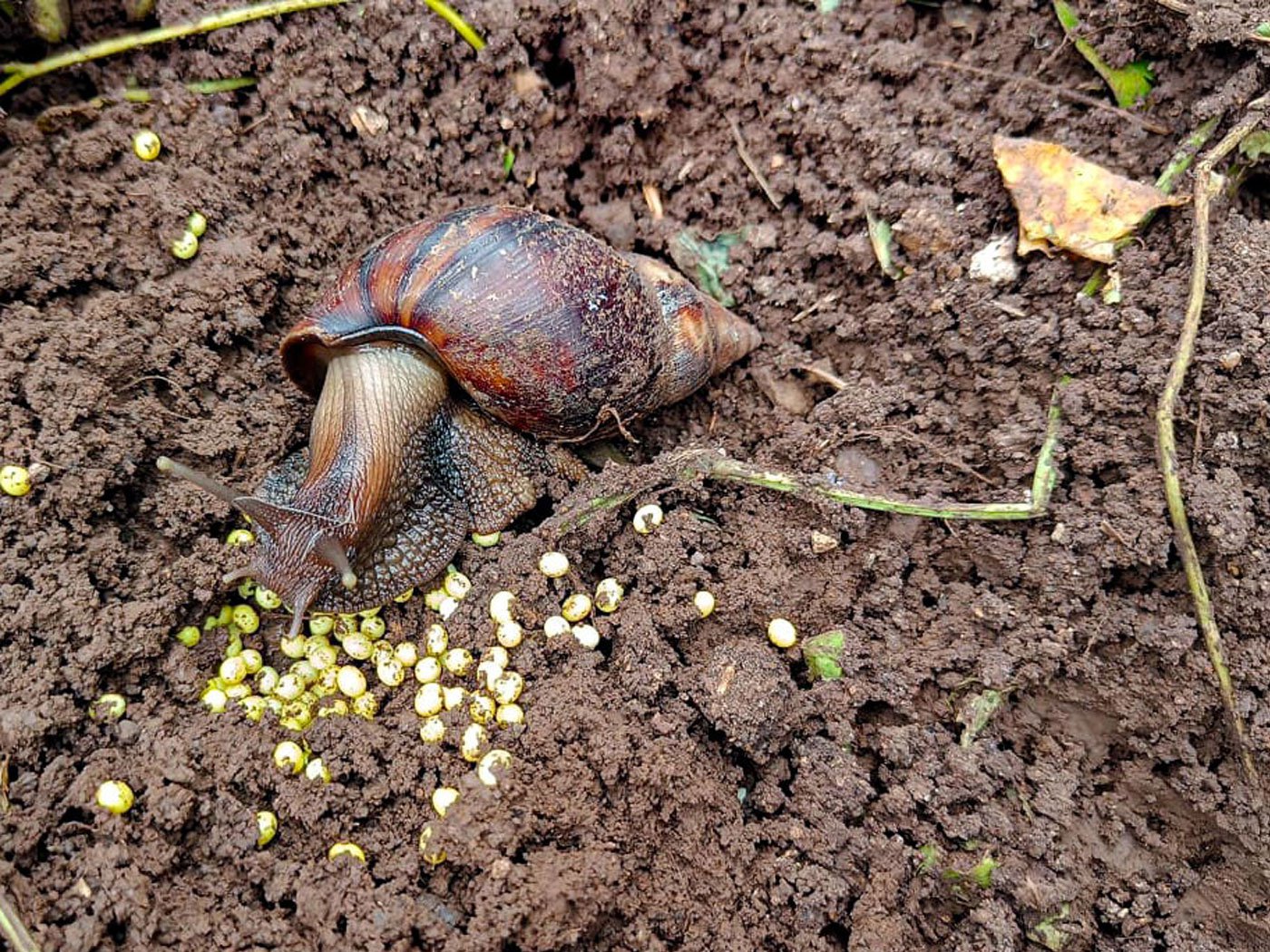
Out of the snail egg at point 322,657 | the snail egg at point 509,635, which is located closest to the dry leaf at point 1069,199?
the snail egg at point 509,635

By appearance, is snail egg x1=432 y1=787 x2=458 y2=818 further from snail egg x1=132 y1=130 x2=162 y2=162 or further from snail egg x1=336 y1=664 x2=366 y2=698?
snail egg x1=132 y1=130 x2=162 y2=162

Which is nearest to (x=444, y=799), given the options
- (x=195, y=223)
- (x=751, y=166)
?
(x=195, y=223)

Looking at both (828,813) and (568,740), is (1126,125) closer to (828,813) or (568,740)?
(828,813)

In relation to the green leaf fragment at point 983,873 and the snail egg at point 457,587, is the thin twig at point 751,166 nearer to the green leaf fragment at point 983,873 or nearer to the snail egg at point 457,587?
the snail egg at point 457,587

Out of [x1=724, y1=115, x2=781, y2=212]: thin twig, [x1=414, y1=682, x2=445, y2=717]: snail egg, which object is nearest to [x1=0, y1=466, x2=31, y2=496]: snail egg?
[x1=414, y1=682, x2=445, y2=717]: snail egg

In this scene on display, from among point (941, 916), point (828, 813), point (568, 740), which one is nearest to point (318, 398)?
point (568, 740)

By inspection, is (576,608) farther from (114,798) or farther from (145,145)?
(145,145)
